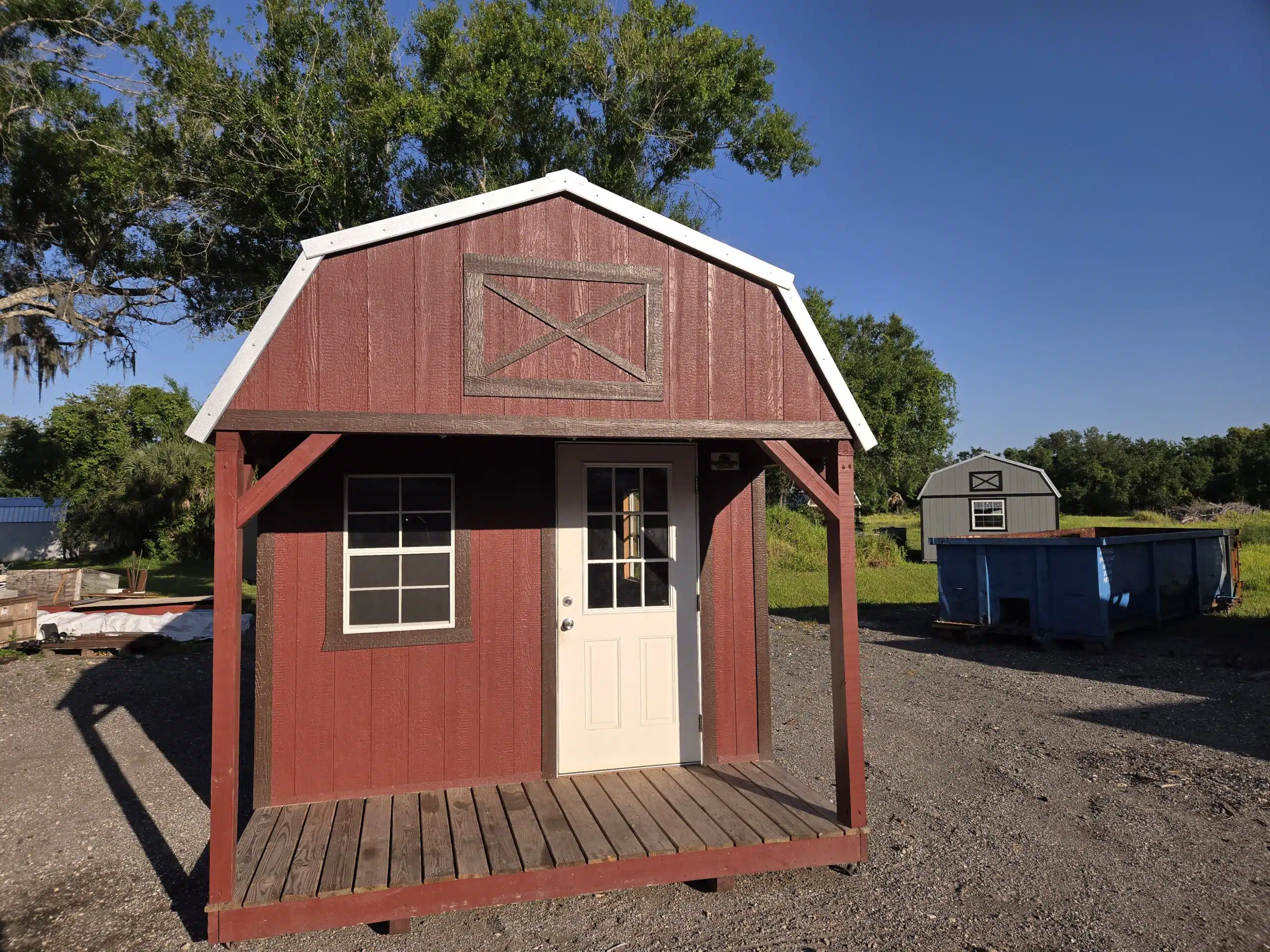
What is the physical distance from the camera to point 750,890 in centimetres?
387

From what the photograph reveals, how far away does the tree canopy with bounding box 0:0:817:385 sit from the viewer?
12602 mm

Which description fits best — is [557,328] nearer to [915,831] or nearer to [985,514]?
[915,831]

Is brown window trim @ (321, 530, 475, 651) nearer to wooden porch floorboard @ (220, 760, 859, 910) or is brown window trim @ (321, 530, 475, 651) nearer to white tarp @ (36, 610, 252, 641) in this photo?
wooden porch floorboard @ (220, 760, 859, 910)

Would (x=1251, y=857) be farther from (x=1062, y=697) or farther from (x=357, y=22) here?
(x=357, y=22)

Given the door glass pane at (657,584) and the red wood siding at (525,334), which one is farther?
the door glass pane at (657,584)

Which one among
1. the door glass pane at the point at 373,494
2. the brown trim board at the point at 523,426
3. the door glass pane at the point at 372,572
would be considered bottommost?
the door glass pane at the point at 372,572

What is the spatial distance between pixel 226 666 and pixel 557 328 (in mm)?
2186

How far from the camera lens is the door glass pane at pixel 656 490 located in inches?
198

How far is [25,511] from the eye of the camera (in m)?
34.2

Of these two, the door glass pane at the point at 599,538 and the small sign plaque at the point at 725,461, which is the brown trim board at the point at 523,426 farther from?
the door glass pane at the point at 599,538

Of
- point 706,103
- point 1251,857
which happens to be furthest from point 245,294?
point 1251,857

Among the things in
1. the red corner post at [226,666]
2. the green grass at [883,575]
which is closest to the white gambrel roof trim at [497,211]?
the red corner post at [226,666]

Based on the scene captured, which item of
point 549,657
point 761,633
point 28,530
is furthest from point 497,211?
point 28,530

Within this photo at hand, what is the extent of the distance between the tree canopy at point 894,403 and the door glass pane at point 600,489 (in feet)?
Answer: 108
